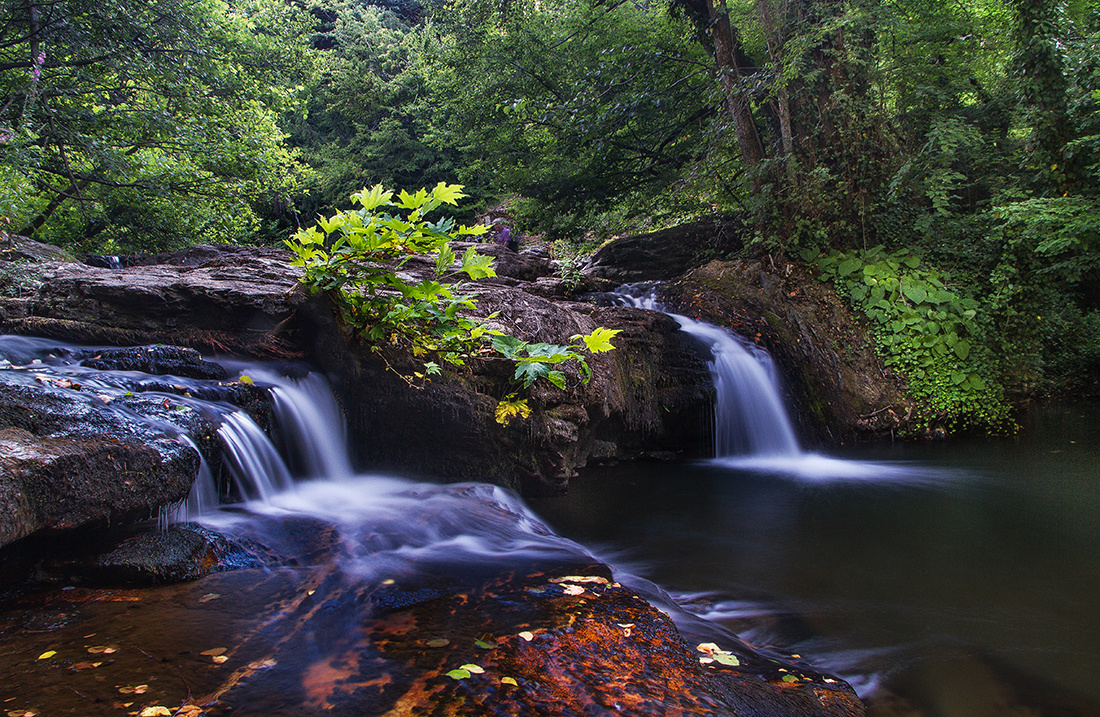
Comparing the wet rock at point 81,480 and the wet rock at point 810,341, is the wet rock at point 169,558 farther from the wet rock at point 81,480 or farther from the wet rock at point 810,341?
the wet rock at point 810,341

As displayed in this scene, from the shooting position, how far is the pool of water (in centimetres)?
288

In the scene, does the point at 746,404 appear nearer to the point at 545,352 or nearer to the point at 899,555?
the point at 899,555

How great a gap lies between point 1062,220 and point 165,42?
41.2 feet

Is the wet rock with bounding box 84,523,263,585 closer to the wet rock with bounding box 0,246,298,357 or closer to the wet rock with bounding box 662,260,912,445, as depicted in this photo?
the wet rock with bounding box 0,246,298,357

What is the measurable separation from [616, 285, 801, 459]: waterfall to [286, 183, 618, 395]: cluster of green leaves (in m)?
3.59

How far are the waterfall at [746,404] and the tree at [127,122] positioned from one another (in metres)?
8.15

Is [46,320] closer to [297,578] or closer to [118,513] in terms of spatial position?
[118,513]

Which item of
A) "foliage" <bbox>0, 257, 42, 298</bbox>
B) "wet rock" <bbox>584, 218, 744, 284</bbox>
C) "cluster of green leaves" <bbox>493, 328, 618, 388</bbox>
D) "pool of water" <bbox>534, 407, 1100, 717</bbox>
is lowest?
"pool of water" <bbox>534, 407, 1100, 717</bbox>

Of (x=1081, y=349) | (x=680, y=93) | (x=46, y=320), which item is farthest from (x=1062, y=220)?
(x=46, y=320)

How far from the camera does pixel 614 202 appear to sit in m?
12.3

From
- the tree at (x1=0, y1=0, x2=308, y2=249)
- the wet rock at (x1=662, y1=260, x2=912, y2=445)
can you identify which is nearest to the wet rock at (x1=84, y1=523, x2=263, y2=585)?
the tree at (x1=0, y1=0, x2=308, y2=249)

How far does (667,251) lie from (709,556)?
745 cm

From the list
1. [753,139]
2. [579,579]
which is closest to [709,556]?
[579,579]

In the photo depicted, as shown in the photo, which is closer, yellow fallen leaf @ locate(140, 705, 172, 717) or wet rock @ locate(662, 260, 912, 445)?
yellow fallen leaf @ locate(140, 705, 172, 717)
